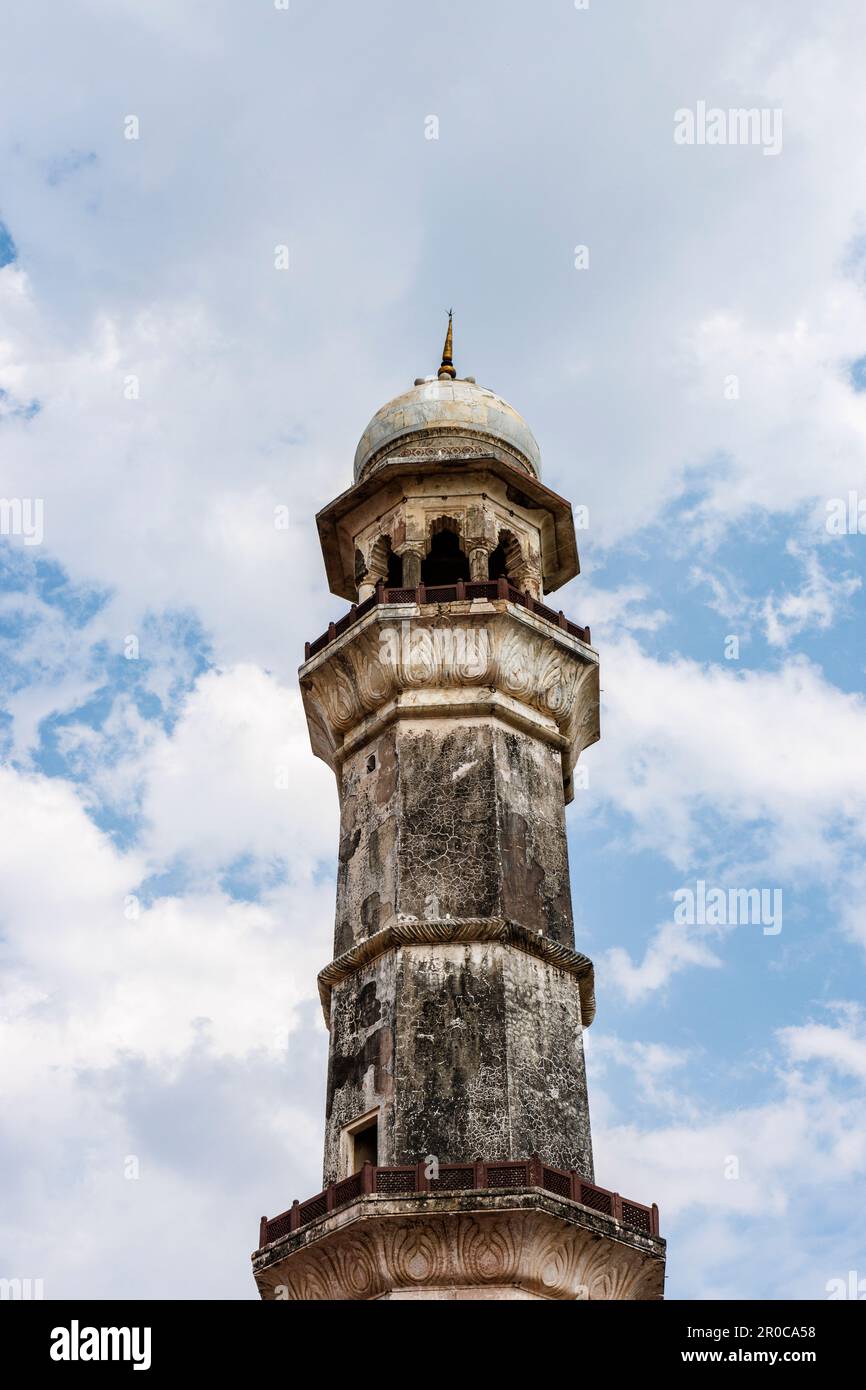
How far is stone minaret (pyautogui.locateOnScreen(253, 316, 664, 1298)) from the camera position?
24.5 metres

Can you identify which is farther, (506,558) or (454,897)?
(506,558)

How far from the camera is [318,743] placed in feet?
110

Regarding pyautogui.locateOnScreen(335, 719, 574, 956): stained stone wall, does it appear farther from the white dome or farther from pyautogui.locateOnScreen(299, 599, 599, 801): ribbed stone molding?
the white dome

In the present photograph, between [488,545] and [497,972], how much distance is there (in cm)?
986

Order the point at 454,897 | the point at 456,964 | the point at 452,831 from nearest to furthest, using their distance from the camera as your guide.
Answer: the point at 456,964 → the point at 454,897 → the point at 452,831

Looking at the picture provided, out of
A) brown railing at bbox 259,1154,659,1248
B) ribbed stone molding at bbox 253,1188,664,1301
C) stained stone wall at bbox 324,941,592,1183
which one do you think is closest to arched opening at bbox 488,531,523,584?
stained stone wall at bbox 324,941,592,1183

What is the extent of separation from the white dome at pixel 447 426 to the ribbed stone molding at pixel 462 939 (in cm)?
1130

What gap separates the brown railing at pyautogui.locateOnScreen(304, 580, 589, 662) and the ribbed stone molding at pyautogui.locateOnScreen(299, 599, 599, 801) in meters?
0.31

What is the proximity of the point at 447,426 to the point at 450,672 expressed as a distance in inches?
274

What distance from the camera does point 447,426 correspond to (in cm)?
3578

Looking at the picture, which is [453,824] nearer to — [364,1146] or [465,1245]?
[364,1146]

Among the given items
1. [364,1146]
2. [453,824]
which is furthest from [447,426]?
[364,1146]

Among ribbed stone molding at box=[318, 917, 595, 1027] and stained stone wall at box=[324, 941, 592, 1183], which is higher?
ribbed stone molding at box=[318, 917, 595, 1027]
